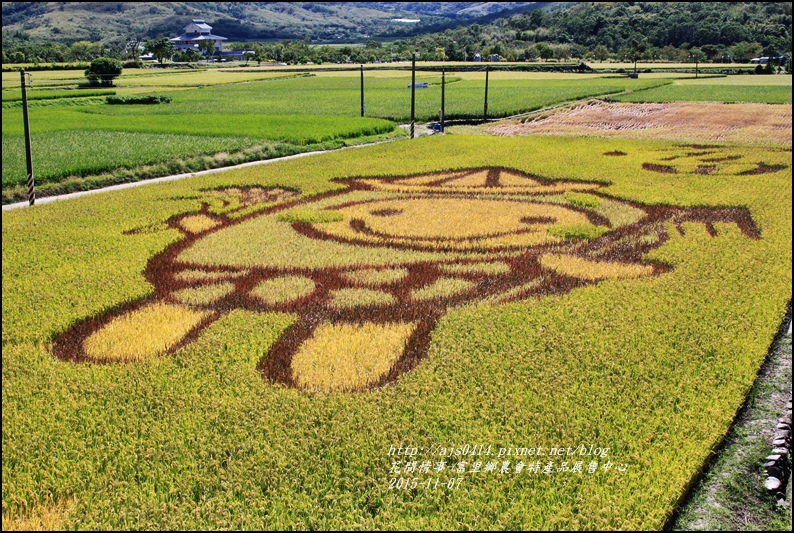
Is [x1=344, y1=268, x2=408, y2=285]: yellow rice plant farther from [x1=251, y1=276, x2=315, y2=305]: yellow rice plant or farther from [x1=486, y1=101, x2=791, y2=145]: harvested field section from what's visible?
[x1=486, y1=101, x2=791, y2=145]: harvested field section

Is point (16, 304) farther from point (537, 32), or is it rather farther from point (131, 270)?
point (537, 32)

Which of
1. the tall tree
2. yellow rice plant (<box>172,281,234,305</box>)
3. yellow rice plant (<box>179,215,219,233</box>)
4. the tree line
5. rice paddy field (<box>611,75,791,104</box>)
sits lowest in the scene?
yellow rice plant (<box>172,281,234,305</box>)

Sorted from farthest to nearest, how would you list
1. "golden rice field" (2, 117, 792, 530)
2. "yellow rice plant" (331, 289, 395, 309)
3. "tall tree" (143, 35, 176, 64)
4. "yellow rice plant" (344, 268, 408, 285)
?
"tall tree" (143, 35, 176, 64), "yellow rice plant" (344, 268, 408, 285), "yellow rice plant" (331, 289, 395, 309), "golden rice field" (2, 117, 792, 530)

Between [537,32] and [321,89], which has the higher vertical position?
[537,32]

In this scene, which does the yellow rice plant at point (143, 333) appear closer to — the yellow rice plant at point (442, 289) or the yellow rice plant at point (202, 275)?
the yellow rice plant at point (202, 275)

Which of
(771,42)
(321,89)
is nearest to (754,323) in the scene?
(321,89)

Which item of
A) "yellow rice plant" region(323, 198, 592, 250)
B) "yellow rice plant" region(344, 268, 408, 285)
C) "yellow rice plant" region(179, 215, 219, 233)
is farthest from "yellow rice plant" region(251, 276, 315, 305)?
"yellow rice plant" region(179, 215, 219, 233)
